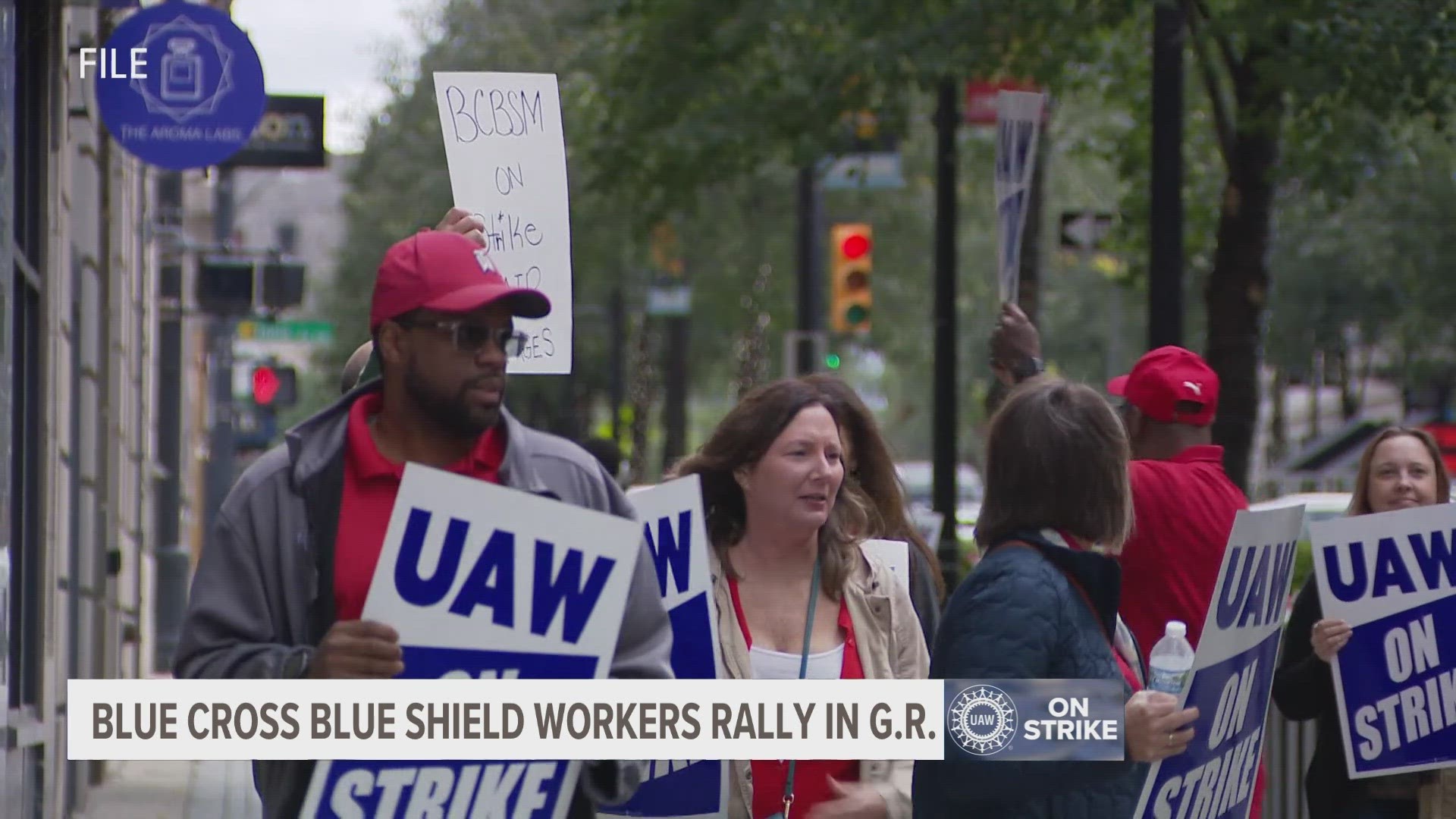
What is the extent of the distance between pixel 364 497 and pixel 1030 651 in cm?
111

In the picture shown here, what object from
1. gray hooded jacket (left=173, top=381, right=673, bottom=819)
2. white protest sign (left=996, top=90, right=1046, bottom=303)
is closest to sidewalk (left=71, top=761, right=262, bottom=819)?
white protest sign (left=996, top=90, right=1046, bottom=303)

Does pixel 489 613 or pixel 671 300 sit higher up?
pixel 671 300

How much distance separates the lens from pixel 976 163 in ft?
83.0

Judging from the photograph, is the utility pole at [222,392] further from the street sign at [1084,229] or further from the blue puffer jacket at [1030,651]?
the blue puffer jacket at [1030,651]

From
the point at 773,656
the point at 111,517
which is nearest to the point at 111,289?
the point at 111,517

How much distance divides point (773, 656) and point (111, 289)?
9.26 m

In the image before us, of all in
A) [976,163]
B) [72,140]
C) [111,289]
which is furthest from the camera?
[976,163]

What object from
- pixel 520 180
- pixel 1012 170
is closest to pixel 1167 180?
pixel 1012 170

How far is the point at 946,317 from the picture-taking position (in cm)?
1652

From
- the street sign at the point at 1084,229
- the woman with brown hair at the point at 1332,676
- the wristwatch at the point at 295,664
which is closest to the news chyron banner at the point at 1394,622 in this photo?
the woman with brown hair at the point at 1332,676

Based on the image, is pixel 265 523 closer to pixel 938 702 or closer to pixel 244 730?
pixel 244 730

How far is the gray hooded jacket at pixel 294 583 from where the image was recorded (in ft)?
10.8

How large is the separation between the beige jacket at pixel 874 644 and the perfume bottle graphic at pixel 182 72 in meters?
5.77

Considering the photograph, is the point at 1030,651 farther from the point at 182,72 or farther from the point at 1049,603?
the point at 182,72
